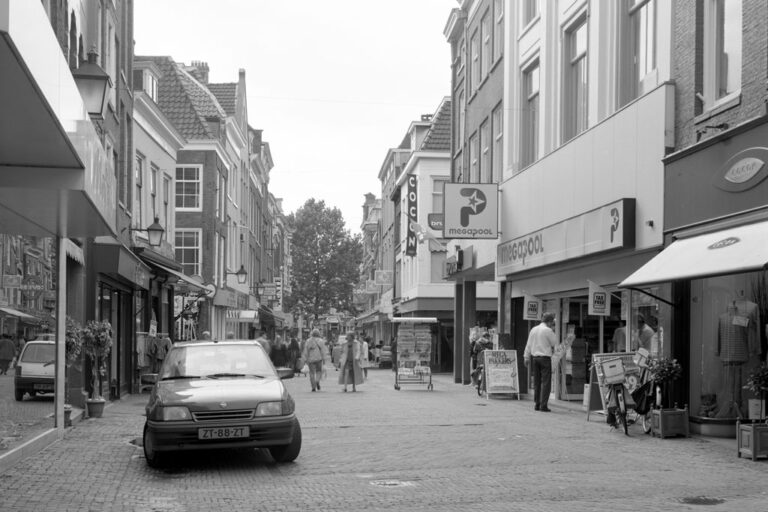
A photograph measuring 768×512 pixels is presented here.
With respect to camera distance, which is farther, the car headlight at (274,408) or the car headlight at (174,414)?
the car headlight at (274,408)

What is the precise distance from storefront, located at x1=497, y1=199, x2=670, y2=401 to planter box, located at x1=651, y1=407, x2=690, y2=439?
1333 mm

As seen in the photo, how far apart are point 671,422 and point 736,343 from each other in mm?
1412

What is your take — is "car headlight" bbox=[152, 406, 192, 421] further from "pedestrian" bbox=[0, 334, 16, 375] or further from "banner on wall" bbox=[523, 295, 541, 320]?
"banner on wall" bbox=[523, 295, 541, 320]

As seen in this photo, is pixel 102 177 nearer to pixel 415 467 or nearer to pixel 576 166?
pixel 415 467

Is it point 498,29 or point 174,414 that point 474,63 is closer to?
point 498,29

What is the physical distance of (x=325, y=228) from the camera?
94938 mm

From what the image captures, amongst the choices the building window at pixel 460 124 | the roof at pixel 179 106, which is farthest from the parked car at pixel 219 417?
the roof at pixel 179 106

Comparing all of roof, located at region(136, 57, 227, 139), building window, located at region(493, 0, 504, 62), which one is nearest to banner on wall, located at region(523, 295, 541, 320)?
building window, located at region(493, 0, 504, 62)

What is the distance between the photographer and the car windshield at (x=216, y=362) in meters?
11.4

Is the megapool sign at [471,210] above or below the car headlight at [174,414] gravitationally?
above

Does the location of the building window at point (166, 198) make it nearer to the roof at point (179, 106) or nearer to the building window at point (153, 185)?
the building window at point (153, 185)

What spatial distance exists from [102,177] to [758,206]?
8.02 meters

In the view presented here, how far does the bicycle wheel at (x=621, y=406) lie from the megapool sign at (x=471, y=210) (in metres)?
Answer: 9.55

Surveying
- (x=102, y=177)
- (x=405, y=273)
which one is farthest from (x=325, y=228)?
(x=102, y=177)
